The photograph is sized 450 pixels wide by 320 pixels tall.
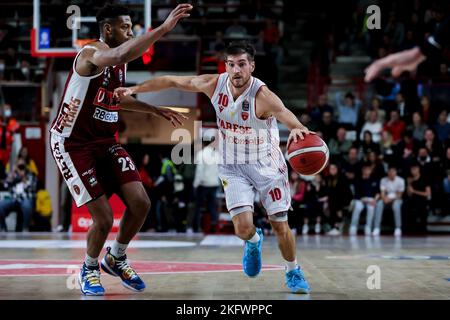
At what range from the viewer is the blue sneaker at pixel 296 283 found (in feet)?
21.2

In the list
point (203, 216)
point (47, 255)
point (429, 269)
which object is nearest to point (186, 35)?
point (203, 216)

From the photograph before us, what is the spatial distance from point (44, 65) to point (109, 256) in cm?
1485

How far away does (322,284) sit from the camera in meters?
7.09

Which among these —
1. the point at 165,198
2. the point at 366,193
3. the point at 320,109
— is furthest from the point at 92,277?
the point at 320,109

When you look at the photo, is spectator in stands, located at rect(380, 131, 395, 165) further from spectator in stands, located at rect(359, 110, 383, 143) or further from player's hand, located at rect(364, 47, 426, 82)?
player's hand, located at rect(364, 47, 426, 82)

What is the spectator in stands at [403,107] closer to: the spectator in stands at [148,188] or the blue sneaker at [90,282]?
the spectator in stands at [148,188]

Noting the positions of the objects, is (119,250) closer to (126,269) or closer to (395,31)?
(126,269)

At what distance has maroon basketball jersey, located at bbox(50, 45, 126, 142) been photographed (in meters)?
6.52

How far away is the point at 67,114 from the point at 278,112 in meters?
1.74

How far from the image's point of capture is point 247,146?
703 cm

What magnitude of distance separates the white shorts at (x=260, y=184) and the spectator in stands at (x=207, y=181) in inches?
379

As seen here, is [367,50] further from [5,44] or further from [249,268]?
[249,268]

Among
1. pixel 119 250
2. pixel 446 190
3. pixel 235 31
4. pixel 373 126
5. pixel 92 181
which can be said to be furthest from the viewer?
pixel 235 31

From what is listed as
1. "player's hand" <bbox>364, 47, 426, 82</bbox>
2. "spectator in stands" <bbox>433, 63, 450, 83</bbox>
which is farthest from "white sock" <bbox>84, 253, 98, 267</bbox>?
"spectator in stands" <bbox>433, 63, 450, 83</bbox>
